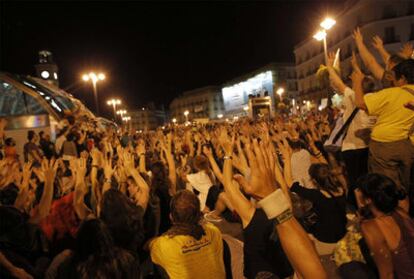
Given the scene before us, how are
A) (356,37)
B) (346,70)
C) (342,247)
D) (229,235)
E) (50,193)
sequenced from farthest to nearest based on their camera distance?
(346,70) → (229,235) → (356,37) → (50,193) → (342,247)

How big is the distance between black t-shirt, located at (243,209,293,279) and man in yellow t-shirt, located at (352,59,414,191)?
2073mm

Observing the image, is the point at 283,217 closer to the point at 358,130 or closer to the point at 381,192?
the point at 381,192

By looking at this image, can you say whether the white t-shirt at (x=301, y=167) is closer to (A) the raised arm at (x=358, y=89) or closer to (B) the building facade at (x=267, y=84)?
(A) the raised arm at (x=358, y=89)

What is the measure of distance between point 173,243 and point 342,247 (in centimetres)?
155

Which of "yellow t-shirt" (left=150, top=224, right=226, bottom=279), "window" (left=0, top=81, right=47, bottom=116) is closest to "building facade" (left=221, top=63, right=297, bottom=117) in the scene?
"window" (left=0, top=81, right=47, bottom=116)

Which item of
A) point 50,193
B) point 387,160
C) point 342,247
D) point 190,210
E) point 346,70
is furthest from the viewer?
point 346,70

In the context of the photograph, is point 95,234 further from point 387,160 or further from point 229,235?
point 229,235

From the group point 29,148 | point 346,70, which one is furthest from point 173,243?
point 346,70

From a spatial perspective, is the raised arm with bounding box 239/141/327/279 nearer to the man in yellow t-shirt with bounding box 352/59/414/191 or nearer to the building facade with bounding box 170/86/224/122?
the man in yellow t-shirt with bounding box 352/59/414/191

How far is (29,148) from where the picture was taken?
10.2 m

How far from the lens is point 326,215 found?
4199 millimetres

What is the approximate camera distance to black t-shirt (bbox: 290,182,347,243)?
4.16 m

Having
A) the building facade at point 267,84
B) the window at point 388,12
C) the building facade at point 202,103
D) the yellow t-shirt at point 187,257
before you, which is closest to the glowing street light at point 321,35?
the yellow t-shirt at point 187,257

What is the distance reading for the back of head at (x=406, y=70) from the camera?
162 inches
